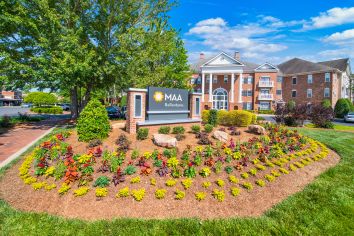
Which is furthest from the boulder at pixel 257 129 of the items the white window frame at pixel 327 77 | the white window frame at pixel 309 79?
the white window frame at pixel 309 79

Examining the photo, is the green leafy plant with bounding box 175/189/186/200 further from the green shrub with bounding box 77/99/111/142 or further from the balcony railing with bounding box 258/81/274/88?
the balcony railing with bounding box 258/81/274/88

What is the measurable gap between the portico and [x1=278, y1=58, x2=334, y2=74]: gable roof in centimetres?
1309

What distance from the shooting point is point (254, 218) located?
13.7ft

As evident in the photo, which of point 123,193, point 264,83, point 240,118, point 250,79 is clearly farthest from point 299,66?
point 123,193

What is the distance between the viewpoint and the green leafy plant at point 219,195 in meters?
4.68

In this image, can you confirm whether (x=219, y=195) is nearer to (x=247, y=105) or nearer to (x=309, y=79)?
(x=247, y=105)

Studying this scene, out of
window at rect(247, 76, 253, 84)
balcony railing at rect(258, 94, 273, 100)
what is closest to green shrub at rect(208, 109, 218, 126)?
balcony railing at rect(258, 94, 273, 100)

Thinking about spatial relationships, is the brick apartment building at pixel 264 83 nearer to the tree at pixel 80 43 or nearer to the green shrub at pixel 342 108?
the green shrub at pixel 342 108

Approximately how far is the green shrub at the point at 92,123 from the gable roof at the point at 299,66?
146ft

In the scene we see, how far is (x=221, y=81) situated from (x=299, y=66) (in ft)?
59.3

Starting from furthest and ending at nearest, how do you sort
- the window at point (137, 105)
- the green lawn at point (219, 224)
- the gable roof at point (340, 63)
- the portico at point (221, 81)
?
the gable roof at point (340, 63) < the portico at point (221, 81) < the window at point (137, 105) < the green lawn at point (219, 224)

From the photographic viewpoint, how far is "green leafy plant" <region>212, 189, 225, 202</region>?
468 cm

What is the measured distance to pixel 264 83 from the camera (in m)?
40.3

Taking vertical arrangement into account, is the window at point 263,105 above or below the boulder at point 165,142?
above
